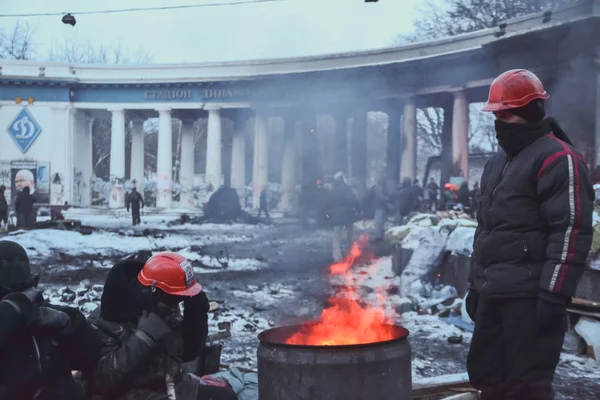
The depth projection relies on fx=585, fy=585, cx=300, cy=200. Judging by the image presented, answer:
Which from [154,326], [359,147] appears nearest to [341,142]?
[359,147]

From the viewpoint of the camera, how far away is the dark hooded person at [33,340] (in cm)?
247

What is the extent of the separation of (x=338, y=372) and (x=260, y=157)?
32.7 metres

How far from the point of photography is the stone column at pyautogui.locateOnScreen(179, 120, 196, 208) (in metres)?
36.1

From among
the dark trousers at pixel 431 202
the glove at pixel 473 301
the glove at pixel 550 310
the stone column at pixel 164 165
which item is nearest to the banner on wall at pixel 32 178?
the stone column at pixel 164 165

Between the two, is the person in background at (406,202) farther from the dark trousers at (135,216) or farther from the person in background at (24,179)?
the person in background at (24,179)

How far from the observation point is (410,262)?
989cm

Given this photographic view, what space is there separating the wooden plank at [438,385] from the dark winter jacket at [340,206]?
863 centimetres

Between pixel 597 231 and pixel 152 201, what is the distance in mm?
36237

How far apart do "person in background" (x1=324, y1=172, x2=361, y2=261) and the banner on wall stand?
78.7ft

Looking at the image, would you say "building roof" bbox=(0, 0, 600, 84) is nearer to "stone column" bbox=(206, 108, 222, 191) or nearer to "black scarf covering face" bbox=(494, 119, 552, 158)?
"stone column" bbox=(206, 108, 222, 191)

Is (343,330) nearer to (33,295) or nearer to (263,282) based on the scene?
(33,295)

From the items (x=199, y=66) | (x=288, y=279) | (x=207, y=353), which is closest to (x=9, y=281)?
(x=207, y=353)

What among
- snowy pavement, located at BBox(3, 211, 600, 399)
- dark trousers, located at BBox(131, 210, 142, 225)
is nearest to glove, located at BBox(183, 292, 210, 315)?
snowy pavement, located at BBox(3, 211, 600, 399)

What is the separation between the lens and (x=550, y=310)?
9.60 ft
